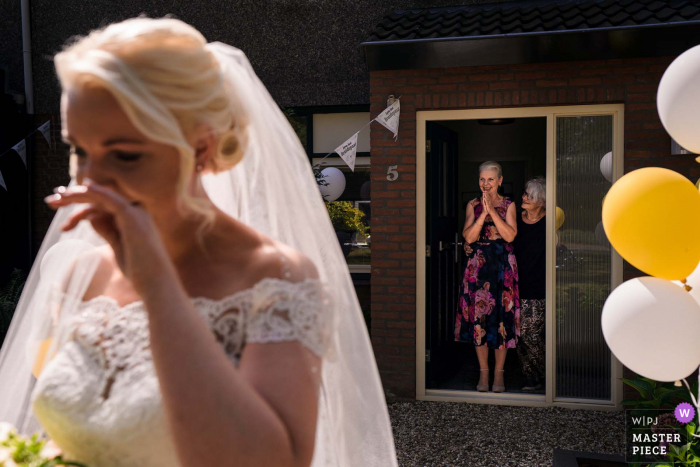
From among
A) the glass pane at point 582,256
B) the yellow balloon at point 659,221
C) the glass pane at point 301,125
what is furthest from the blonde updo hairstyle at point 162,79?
the glass pane at point 301,125

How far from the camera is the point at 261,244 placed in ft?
4.11

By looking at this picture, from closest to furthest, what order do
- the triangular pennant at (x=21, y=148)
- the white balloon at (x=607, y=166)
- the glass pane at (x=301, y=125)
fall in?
the white balloon at (x=607, y=166) → the triangular pennant at (x=21, y=148) → the glass pane at (x=301, y=125)

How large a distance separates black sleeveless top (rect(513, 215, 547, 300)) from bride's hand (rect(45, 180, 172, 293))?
5.15m

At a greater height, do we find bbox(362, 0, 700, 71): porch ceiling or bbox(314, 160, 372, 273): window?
bbox(362, 0, 700, 71): porch ceiling

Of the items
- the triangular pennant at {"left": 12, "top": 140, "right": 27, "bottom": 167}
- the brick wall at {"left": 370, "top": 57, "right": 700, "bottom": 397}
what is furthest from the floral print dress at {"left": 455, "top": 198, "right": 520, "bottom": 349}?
the triangular pennant at {"left": 12, "top": 140, "right": 27, "bottom": 167}

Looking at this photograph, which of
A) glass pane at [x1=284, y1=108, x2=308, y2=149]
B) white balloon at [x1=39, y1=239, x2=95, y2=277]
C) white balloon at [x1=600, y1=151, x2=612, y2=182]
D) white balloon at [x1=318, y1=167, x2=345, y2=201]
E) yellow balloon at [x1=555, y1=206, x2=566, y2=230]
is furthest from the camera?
glass pane at [x1=284, y1=108, x2=308, y2=149]

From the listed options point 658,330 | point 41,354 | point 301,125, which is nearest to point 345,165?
point 301,125

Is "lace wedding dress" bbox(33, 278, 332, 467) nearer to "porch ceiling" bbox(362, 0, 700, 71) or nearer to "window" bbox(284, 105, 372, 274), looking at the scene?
"porch ceiling" bbox(362, 0, 700, 71)

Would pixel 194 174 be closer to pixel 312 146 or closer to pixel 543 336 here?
pixel 543 336

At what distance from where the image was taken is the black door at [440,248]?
5770 mm

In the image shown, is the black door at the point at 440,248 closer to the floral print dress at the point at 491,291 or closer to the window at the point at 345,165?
the floral print dress at the point at 491,291

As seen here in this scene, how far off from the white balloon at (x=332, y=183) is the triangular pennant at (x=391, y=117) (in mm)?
1465

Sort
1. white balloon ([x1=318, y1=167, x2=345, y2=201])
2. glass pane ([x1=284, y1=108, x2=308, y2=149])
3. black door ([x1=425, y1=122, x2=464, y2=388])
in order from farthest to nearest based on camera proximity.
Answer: glass pane ([x1=284, y1=108, x2=308, y2=149]) → white balloon ([x1=318, y1=167, x2=345, y2=201]) → black door ([x1=425, y1=122, x2=464, y2=388])

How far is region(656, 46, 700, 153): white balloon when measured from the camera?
2.64 metres
